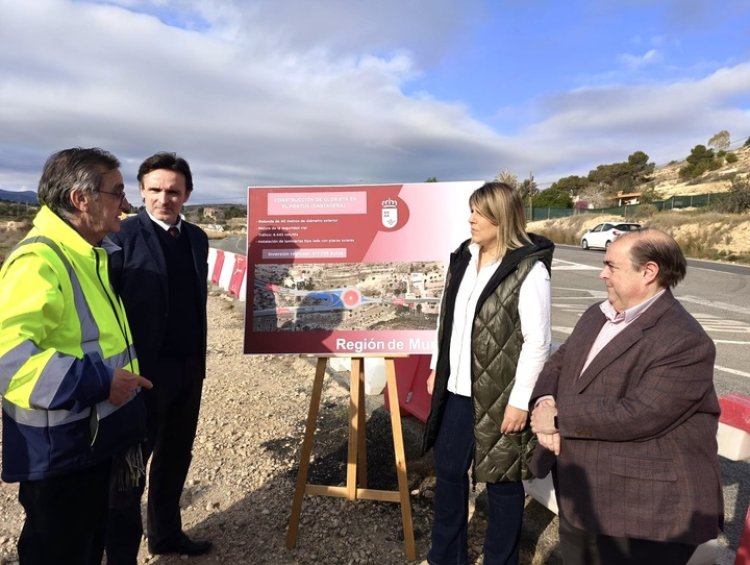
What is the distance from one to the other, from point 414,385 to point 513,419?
2.14 metres

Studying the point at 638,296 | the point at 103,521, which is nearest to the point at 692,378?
Result: the point at 638,296

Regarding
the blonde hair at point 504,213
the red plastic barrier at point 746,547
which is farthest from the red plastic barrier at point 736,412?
the blonde hair at point 504,213

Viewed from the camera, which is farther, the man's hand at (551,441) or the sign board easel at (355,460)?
the sign board easel at (355,460)

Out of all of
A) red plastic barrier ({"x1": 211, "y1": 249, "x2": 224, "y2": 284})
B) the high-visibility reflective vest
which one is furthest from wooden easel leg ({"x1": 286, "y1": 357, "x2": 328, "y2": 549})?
red plastic barrier ({"x1": 211, "y1": 249, "x2": 224, "y2": 284})

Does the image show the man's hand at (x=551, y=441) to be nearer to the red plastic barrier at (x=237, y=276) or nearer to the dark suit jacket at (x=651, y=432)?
the dark suit jacket at (x=651, y=432)

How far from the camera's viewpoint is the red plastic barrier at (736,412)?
1898mm

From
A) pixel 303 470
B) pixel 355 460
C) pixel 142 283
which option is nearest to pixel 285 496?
pixel 303 470

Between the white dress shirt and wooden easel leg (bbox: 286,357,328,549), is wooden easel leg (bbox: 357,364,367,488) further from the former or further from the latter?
the white dress shirt

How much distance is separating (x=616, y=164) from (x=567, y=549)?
7095 centimetres

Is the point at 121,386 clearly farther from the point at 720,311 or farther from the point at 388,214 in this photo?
the point at 720,311

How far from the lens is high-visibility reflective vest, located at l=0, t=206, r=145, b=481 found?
145 cm

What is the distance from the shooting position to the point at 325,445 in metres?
4.07

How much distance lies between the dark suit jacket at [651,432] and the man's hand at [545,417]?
4.3 inches

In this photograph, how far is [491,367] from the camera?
2.18 metres
